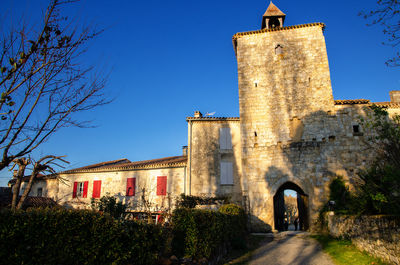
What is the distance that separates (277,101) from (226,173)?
577 centimetres

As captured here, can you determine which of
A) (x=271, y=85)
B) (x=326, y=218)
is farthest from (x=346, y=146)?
(x=271, y=85)

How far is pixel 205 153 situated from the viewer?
18328 mm

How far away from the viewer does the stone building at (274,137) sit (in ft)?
50.2

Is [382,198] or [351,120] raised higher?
[351,120]

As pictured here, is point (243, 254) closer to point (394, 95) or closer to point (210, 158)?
point (210, 158)

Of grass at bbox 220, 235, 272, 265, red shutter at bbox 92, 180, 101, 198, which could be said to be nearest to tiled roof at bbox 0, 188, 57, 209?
red shutter at bbox 92, 180, 101, 198

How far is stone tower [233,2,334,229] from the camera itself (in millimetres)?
15766

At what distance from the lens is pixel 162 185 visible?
18.9 m

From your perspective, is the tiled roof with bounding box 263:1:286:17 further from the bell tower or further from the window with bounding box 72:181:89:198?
the window with bounding box 72:181:89:198

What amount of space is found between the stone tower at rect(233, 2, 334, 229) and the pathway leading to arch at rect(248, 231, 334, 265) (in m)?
3.55

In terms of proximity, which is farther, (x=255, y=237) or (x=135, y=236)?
(x=255, y=237)

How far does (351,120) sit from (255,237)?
8930 mm

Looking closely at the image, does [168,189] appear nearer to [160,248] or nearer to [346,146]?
[346,146]

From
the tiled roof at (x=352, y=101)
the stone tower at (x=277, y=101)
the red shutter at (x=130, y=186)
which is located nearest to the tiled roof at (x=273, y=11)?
the stone tower at (x=277, y=101)
